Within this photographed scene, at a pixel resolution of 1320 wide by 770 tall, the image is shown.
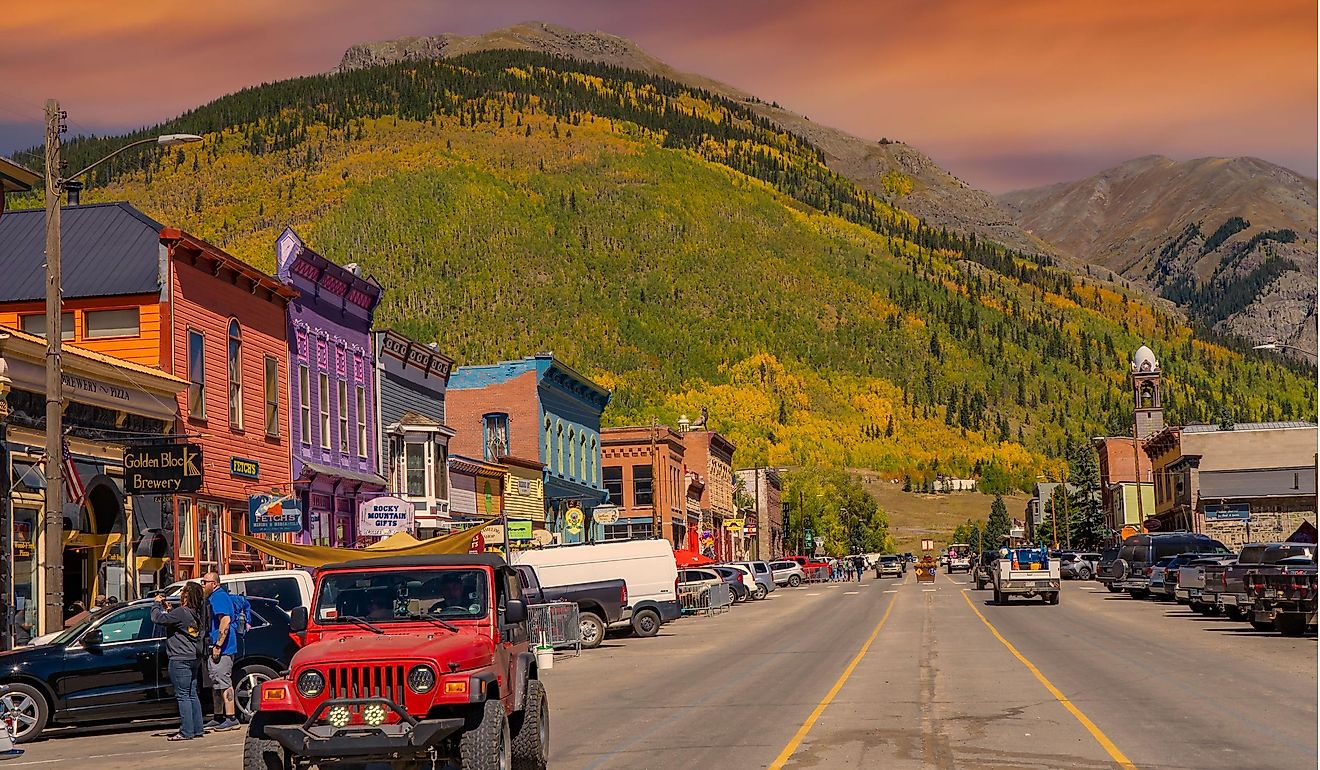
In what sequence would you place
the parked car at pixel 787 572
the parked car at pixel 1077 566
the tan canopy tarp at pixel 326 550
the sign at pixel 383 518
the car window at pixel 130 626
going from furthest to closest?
1. the parked car at pixel 787 572
2. the parked car at pixel 1077 566
3. the sign at pixel 383 518
4. the tan canopy tarp at pixel 326 550
5. the car window at pixel 130 626

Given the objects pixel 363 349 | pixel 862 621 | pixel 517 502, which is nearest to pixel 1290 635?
pixel 862 621

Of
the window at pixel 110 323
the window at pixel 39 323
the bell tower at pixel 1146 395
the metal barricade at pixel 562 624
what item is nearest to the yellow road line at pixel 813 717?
the metal barricade at pixel 562 624

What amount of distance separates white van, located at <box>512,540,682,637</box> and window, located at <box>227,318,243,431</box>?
832 cm

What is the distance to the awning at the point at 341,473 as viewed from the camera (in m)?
39.0

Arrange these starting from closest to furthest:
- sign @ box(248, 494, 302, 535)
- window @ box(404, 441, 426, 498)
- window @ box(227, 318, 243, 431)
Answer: sign @ box(248, 494, 302, 535)
window @ box(227, 318, 243, 431)
window @ box(404, 441, 426, 498)

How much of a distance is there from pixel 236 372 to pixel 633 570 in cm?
1190

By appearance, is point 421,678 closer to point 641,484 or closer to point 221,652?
point 221,652

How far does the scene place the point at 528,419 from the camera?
63719 millimetres

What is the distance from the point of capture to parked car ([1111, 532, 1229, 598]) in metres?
55.9

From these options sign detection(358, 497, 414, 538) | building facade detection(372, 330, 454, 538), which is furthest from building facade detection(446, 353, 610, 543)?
sign detection(358, 497, 414, 538)

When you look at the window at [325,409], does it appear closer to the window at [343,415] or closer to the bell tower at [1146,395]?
the window at [343,415]

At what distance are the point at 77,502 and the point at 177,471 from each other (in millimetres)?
1823

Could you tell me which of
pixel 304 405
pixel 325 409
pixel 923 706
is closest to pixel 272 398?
pixel 304 405

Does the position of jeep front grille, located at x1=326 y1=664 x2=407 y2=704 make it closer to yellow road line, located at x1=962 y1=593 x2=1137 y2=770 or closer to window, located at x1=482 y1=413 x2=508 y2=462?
yellow road line, located at x1=962 y1=593 x2=1137 y2=770
